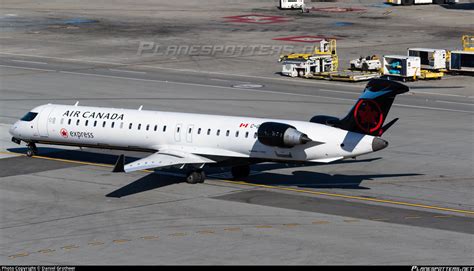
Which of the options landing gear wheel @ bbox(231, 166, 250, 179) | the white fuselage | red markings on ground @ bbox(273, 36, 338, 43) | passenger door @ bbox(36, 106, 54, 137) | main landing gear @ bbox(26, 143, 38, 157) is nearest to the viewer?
the white fuselage

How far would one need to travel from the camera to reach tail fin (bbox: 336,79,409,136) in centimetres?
4256

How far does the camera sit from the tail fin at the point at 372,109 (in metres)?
42.6

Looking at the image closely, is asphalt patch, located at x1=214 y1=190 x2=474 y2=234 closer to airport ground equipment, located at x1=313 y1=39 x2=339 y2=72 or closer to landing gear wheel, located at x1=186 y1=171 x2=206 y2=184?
landing gear wheel, located at x1=186 y1=171 x2=206 y2=184

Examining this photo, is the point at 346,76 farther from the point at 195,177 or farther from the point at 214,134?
the point at 195,177

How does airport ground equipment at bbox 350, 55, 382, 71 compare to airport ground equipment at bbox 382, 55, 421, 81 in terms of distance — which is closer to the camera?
airport ground equipment at bbox 382, 55, 421, 81

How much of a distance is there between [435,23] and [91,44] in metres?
40.1

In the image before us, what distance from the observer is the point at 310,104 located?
69250mm

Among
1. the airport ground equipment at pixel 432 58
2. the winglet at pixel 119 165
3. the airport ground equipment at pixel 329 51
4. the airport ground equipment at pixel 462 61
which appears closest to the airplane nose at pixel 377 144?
the winglet at pixel 119 165

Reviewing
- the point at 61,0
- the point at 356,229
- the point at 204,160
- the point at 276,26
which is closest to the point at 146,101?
the point at 204,160

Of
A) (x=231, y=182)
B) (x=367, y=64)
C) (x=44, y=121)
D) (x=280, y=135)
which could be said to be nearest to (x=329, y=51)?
(x=367, y=64)

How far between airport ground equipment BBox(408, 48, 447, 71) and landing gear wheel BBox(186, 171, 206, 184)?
40479 mm

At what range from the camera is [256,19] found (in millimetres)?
117375

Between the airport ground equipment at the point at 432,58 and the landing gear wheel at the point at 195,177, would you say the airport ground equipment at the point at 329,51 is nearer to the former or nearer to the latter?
the airport ground equipment at the point at 432,58

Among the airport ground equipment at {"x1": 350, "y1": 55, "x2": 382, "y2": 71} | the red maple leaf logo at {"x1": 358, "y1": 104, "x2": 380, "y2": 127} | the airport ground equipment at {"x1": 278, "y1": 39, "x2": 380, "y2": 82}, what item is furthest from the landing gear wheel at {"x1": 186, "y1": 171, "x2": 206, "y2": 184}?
the airport ground equipment at {"x1": 350, "y1": 55, "x2": 382, "y2": 71}
